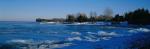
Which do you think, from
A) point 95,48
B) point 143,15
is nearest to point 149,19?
point 143,15

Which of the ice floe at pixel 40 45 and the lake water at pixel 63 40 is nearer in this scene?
the ice floe at pixel 40 45

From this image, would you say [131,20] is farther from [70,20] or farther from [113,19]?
[70,20]

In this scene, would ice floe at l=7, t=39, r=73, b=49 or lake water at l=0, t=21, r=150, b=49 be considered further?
lake water at l=0, t=21, r=150, b=49

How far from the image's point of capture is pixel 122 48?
45.1ft

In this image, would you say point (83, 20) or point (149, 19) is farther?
point (83, 20)

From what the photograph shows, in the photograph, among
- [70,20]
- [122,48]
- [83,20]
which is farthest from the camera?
[70,20]

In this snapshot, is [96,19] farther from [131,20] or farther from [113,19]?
[131,20]

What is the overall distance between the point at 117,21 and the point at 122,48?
8922cm

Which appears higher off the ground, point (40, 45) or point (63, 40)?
point (40, 45)

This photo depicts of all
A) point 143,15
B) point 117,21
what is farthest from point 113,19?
point 143,15

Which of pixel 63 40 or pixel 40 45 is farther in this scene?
pixel 63 40

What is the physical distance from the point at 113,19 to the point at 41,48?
3649 inches

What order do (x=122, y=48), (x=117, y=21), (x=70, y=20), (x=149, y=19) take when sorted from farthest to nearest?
(x=70, y=20), (x=117, y=21), (x=149, y=19), (x=122, y=48)

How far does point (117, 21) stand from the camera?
10169 cm
